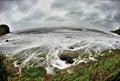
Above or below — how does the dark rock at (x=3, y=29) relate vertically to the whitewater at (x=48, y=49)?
below

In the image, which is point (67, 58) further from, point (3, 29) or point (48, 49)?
point (3, 29)

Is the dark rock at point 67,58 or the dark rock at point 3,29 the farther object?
the dark rock at point 3,29

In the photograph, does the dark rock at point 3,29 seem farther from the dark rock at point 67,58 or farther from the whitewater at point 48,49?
the dark rock at point 67,58

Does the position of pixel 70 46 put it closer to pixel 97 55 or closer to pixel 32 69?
pixel 97 55

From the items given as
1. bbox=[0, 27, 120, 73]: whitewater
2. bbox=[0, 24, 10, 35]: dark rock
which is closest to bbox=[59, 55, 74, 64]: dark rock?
bbox=[0, 27, 120, 73]: whitewater

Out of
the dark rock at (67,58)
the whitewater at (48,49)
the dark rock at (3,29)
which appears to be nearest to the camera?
the whitewater at (48,49)

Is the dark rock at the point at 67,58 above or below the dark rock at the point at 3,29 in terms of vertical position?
above

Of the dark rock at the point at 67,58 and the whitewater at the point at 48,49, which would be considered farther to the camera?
the dark rock at the point at 67,58

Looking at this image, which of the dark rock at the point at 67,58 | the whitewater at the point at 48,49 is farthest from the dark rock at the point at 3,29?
the dark rock at the point at 67,58

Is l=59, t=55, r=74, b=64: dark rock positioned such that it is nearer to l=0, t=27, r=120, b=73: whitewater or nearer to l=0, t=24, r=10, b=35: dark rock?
l=0, t=27, r=120, b=73: whitewater

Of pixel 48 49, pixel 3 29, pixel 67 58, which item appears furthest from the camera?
pixel 3 29

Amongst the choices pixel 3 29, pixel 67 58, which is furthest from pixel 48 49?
pixel 3 29

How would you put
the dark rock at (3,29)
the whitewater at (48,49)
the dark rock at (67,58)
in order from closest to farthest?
the whitewater at (48,49) → the dark rock at (67,58) → the dark rock at (3,29)

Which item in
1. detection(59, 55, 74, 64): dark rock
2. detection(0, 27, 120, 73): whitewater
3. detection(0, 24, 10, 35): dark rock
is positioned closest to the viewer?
detection(0, 27, 120, 73): whitewater
